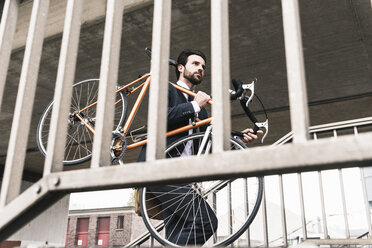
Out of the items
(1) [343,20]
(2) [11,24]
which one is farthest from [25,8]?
(1) [343,20]

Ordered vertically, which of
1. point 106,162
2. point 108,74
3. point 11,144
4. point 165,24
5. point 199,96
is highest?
point 199,96

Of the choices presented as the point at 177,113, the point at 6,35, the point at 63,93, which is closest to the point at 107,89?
the point at 63,93

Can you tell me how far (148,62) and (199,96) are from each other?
12.8 ft

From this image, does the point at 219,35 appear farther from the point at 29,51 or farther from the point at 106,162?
the point at 29,51

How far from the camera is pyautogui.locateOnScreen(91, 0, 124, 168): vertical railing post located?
1.43 m

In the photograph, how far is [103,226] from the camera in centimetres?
2917

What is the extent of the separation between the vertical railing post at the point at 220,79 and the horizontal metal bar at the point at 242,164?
0.08 meters

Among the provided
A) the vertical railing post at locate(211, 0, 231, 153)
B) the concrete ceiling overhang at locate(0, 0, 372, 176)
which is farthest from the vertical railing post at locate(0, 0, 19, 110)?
the concrete ceiling overhang at locate(0, 0, 372, 176)

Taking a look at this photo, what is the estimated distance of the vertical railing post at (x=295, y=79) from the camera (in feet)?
3.68

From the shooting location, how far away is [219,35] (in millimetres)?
1343

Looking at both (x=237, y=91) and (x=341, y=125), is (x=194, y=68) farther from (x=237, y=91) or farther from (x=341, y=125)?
(x=341, y=125)

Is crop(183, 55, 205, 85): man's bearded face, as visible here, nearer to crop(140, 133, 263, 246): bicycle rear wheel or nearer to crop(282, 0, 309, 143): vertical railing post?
crop(140, 133, 263, 246): bicycle rear wheel

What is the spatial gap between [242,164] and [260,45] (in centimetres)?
497

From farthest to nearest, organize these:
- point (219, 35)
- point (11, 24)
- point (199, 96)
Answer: point (199, 96) < point (11, 24) < point (219, 35)
